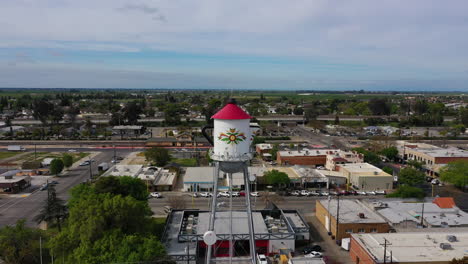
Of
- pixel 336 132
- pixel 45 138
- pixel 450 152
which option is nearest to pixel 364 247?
pixel 450 152

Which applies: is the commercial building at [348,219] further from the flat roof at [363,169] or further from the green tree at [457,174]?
the green tree at [457,174]

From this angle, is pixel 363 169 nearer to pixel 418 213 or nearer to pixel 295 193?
pixel 295 193

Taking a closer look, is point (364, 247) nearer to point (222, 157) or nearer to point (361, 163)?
point (222, 157)

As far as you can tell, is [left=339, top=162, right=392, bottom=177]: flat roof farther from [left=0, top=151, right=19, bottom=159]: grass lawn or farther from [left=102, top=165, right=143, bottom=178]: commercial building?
[left=0, top=151, right=19, bottom=159]: grass lawn

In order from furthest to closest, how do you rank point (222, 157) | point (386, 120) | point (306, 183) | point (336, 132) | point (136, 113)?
point (386, 120) < point (136, 113) < point (336, 132) < point (306, 183) < point (222, 157)

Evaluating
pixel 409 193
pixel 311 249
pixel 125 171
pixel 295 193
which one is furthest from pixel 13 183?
pixel 409 193

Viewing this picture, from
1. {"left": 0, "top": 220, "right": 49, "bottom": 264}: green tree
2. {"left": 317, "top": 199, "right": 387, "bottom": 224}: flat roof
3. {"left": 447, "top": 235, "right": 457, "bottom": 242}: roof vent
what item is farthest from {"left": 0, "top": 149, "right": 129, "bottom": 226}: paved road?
{"left": 447, "top": 235, "right": 457, "bottom": 242}: roof vent
